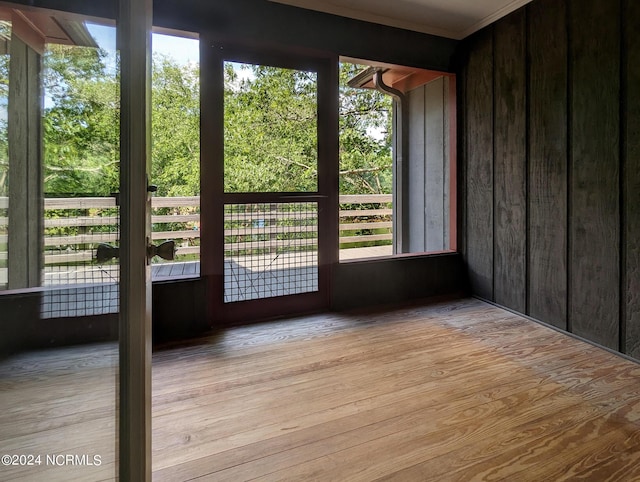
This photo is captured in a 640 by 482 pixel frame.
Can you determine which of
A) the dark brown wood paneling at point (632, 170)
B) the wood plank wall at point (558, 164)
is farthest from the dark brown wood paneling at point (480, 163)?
the dark brown wood paneling at point (632, 170)

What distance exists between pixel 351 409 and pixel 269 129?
7.10ft

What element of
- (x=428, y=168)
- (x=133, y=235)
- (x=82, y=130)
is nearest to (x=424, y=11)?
(x=428, y=168)

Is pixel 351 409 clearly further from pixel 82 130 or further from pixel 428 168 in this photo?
pixel 428 168

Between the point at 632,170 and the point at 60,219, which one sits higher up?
the point at 632,170

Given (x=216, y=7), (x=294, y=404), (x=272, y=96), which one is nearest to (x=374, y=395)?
(x=294, y=404)

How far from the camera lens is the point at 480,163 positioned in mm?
3502

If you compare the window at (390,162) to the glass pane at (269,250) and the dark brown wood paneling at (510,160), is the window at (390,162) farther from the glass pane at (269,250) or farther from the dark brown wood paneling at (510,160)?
the glass pane at (269,250)

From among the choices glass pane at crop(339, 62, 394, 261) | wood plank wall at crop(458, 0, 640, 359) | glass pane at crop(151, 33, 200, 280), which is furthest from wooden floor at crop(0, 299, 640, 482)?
glass pane at crop(339, 62, 394, 261)

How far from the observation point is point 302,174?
3.21 meters

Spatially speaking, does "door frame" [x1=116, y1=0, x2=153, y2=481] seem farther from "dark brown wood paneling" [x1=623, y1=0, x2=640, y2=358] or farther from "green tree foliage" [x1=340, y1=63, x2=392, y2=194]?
"green tree foliage" [x1=340, y1=63, x2=392, y2=194]

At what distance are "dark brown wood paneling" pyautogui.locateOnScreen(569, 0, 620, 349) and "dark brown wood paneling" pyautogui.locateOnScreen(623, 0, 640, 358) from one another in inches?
2.1

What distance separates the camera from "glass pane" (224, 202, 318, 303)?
3.01m

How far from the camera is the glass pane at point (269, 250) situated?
9.87 feet

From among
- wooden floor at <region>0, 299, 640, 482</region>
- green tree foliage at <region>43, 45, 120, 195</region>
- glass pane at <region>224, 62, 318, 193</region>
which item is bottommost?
wooden floor at <region>0, 299, 640, 482</region>
